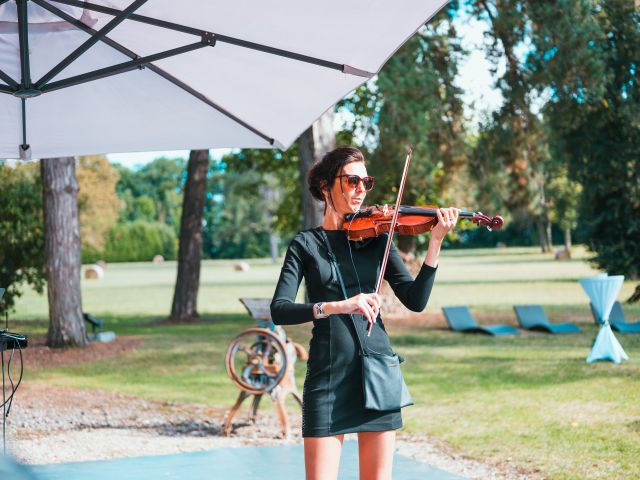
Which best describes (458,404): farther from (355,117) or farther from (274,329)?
(355,117)

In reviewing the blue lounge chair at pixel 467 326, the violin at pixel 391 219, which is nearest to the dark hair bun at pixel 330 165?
the violin at pixel 391 219

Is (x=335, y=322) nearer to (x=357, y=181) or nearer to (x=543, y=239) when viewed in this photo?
(x=357, y=181)

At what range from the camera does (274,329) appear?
8055mm

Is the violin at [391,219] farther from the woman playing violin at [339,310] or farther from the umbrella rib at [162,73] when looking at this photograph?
the umbrella rib at [162,73]

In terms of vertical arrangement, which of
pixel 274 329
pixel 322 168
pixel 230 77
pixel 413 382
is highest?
pixel 230 77

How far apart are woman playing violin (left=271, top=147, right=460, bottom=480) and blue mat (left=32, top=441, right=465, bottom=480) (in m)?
3.05

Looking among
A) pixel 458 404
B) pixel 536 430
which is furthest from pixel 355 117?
pixel 536 430

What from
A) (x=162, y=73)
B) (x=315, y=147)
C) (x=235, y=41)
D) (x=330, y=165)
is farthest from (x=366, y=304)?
(x=315, y=147)

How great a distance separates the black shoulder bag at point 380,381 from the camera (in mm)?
3281

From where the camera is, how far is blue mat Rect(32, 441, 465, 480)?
635cm

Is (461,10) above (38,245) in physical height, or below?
above

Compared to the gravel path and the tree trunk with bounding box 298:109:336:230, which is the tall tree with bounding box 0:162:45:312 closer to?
the tree trunk with bounding box 298:109:336:230

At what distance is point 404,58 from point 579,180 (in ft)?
27.6

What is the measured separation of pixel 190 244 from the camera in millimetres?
20203
